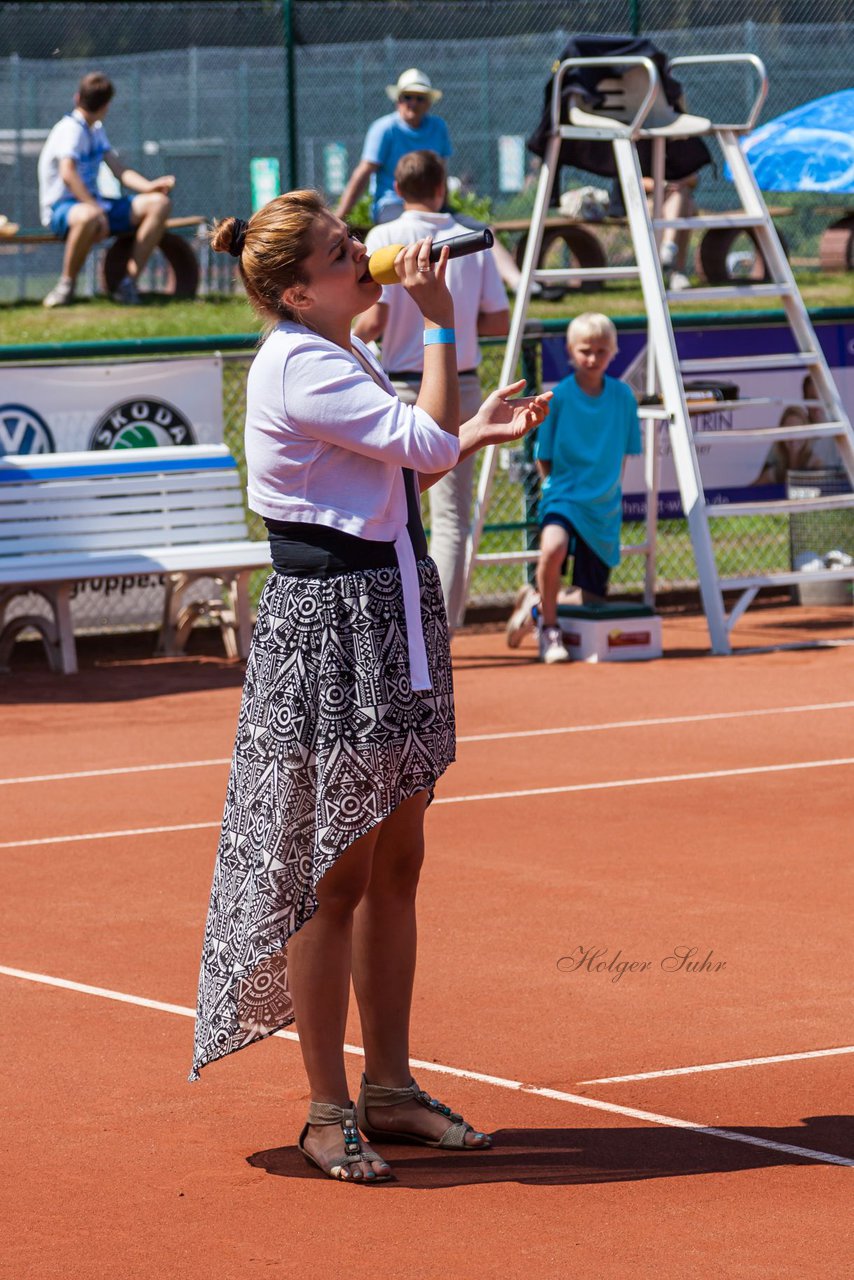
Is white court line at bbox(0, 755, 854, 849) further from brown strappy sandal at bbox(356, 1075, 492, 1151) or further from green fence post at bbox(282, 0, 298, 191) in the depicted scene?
green fence post at bbox(282, 0, 298, 191)

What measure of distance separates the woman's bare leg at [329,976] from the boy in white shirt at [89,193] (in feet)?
44.0

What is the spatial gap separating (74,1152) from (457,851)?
2.82 meters

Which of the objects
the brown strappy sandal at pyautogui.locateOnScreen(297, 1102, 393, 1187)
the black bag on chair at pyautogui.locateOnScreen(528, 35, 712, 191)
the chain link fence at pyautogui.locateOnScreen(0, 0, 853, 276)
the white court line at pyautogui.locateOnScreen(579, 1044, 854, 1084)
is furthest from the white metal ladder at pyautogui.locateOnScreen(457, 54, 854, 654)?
the chain link fence at pyautogui.locateOnScreen(0, 0, 853, 276)

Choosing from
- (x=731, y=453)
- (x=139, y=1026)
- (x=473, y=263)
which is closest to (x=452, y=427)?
(x=139, y=1026)

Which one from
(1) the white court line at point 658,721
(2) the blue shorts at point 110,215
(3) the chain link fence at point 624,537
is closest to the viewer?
(1) the white court line at point 658,721

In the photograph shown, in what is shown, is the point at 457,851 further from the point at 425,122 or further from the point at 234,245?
the point at 425,122

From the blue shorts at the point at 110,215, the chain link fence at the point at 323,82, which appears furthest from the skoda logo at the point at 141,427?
the chain link fence at the point at 323,82

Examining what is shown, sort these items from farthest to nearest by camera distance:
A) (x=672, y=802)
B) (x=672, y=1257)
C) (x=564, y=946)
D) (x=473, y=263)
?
(x=473, y=263) < (x=672, y=802) < (x=564, y=946) < (x=672, y=1257)

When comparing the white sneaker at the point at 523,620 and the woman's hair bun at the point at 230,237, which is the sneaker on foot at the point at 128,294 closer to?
the white sneaker at the point at 523,620

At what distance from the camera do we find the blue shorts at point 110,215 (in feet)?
56.3

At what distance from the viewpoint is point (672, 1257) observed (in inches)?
146

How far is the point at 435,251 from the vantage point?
13.6 feet

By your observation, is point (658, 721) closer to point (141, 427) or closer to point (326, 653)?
point (141, 427)

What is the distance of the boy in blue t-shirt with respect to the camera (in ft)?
36.0
